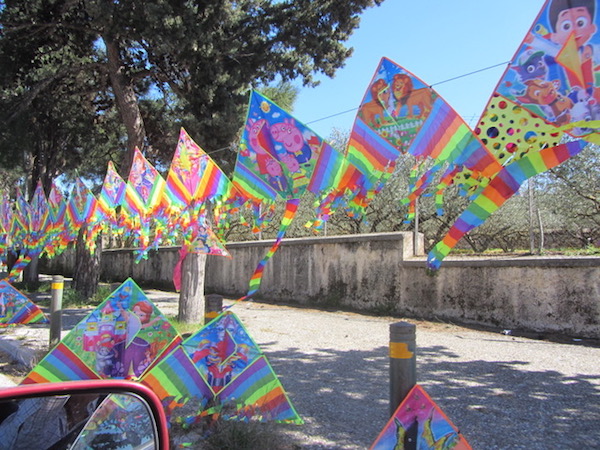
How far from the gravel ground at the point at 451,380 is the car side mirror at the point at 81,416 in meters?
1.96

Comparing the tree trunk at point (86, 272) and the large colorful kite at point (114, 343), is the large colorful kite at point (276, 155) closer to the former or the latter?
the large colorful kite at point (114, 343)

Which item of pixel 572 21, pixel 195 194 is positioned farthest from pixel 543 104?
pixel 195 194

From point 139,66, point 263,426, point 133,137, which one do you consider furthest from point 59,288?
point 139,66

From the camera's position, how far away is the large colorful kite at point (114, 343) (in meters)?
3.73

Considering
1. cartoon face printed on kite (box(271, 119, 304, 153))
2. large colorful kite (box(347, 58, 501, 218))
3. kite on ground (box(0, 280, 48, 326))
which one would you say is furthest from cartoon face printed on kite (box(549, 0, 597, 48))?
kite on ground (box(0, 280, 48, 326))

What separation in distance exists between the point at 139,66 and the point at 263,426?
10710 mm

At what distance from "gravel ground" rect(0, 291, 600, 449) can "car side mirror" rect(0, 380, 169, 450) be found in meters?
1.96

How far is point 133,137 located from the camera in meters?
11.0

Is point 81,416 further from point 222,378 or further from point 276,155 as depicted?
point 276,155

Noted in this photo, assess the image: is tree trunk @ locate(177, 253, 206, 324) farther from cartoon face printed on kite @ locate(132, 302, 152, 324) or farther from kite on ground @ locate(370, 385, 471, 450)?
kite on ground @ locate(370, 385, 471, 450)

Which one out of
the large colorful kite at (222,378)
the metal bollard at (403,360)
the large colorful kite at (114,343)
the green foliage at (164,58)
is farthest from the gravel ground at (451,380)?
the green foliage at (164,58)

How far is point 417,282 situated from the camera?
31.7ft

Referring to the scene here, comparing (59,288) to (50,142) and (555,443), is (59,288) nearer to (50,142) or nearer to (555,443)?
(555,443)

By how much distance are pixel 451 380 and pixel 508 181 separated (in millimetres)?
2660
